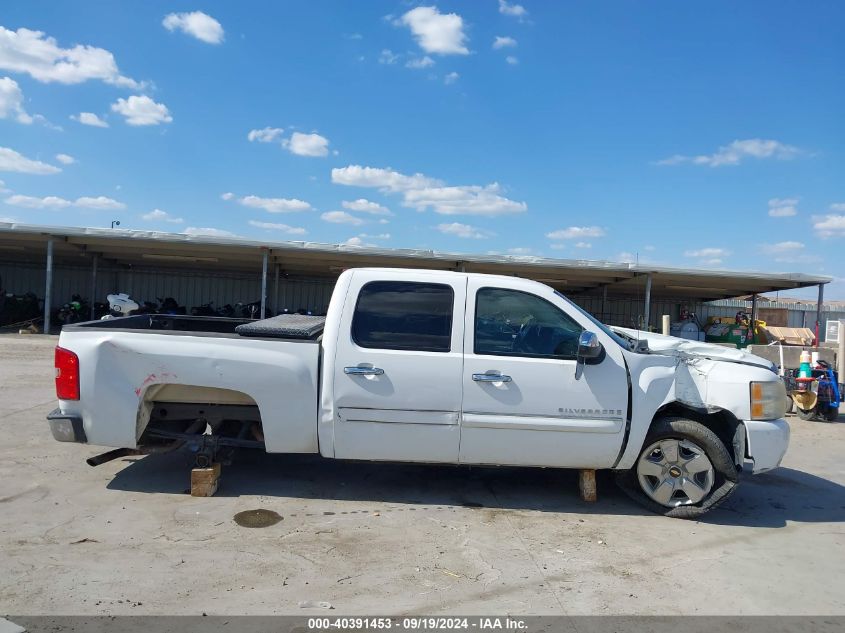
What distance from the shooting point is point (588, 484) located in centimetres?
533

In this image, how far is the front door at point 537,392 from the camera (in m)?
4.92

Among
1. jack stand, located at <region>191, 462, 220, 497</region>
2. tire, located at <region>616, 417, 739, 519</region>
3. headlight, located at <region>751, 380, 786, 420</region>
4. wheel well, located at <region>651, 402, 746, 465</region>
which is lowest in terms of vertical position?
jack stand, located at <region>191, 462, 220, 497</region>

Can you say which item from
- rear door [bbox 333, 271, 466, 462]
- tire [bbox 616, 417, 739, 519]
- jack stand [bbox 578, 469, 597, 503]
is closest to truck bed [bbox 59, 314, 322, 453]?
rear door [bbox 333, 271, 466, 462]

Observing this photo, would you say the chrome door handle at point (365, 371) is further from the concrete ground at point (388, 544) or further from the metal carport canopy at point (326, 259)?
the metal carport canopy at point (326, 259)

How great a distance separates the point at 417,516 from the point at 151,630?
224 cm

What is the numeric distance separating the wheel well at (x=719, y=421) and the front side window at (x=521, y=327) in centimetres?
107

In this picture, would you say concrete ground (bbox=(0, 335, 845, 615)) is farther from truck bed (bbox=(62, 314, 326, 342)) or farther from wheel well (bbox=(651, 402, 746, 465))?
truck bed (bbox=(62, 314, 326, 342))

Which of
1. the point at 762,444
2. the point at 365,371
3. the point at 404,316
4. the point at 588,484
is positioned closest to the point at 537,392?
the point at 588,484

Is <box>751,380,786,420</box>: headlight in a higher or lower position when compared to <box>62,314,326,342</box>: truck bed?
lower

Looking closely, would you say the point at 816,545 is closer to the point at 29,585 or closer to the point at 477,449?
the point at 477,449

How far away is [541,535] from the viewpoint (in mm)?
4652

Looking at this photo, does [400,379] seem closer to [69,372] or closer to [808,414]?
[69,372]

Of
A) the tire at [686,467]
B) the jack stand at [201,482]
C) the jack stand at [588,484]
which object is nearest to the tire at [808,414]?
the tire at [686,467]

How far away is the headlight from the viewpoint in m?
5.01
